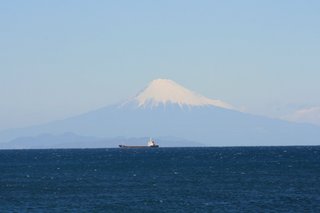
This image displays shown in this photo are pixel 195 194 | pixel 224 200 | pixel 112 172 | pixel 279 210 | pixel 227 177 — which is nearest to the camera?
pixel 279 210

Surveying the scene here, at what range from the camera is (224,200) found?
84.3 meters

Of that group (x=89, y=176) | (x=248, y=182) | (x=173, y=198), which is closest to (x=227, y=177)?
(x=248, y=182)

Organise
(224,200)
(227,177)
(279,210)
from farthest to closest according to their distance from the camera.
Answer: (227,177) < (224,200) < (279,210)

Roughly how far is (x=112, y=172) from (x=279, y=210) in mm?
64589

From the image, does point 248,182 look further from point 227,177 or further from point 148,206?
point 148,206

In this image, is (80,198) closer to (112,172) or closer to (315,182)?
(315,182)

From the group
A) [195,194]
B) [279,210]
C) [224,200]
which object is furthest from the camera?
[195,194]

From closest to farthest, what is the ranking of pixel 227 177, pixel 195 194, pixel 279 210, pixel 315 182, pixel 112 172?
pixel 279 210 < pixel 195 194 < pixel 315 182 < pixel 227 177 < pixel 112 172

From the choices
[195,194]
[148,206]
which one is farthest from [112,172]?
[148,206]

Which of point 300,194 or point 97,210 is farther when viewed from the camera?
point 300,194

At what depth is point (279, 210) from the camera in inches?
2977

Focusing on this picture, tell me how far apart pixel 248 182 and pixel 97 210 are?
35089mm

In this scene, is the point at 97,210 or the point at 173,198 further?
the point at 173,198

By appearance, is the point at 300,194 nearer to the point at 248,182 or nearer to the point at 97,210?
the point at 248,182
